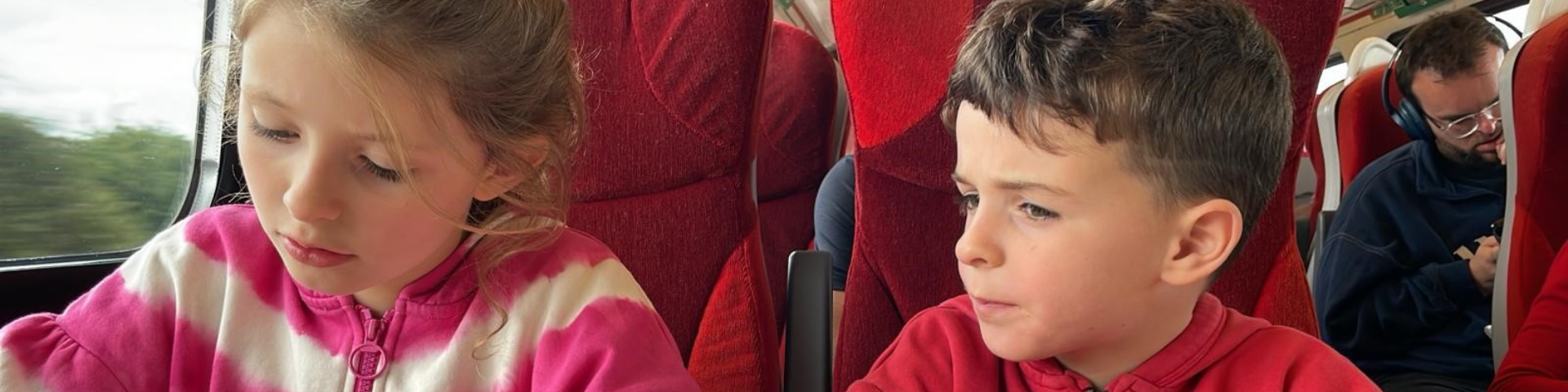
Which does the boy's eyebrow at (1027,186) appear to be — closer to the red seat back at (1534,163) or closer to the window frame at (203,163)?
the red seat back at (1534,163)

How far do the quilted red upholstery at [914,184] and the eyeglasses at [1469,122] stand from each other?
1089 mm

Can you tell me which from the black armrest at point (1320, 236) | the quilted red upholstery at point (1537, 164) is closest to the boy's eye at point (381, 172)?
the quilted red upholstery at point (1537, 164)

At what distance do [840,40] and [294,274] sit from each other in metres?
0.75

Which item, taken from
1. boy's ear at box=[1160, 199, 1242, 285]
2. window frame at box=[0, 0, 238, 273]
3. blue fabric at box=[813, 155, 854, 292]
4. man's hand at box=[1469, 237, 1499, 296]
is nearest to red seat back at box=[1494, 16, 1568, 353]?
man's hand at box=[1469, 237, 1499, 296]

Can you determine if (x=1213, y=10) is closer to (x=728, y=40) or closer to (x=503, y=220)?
(x=728, y=40)

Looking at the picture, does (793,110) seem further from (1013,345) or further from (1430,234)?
(1013,345)

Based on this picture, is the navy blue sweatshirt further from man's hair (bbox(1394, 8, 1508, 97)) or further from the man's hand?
man's hair (bbox(1394, 8, 1508, 97))

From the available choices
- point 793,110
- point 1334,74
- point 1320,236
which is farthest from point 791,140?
point 1334,74

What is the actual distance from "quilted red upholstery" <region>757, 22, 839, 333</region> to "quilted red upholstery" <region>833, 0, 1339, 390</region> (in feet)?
3.89

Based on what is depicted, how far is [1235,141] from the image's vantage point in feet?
3.56

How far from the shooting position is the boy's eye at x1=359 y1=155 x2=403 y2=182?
96cm

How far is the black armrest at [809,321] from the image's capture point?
148cm

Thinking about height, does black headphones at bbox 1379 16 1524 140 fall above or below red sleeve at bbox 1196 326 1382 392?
below

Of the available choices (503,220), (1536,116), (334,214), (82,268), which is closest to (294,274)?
(334,214)
